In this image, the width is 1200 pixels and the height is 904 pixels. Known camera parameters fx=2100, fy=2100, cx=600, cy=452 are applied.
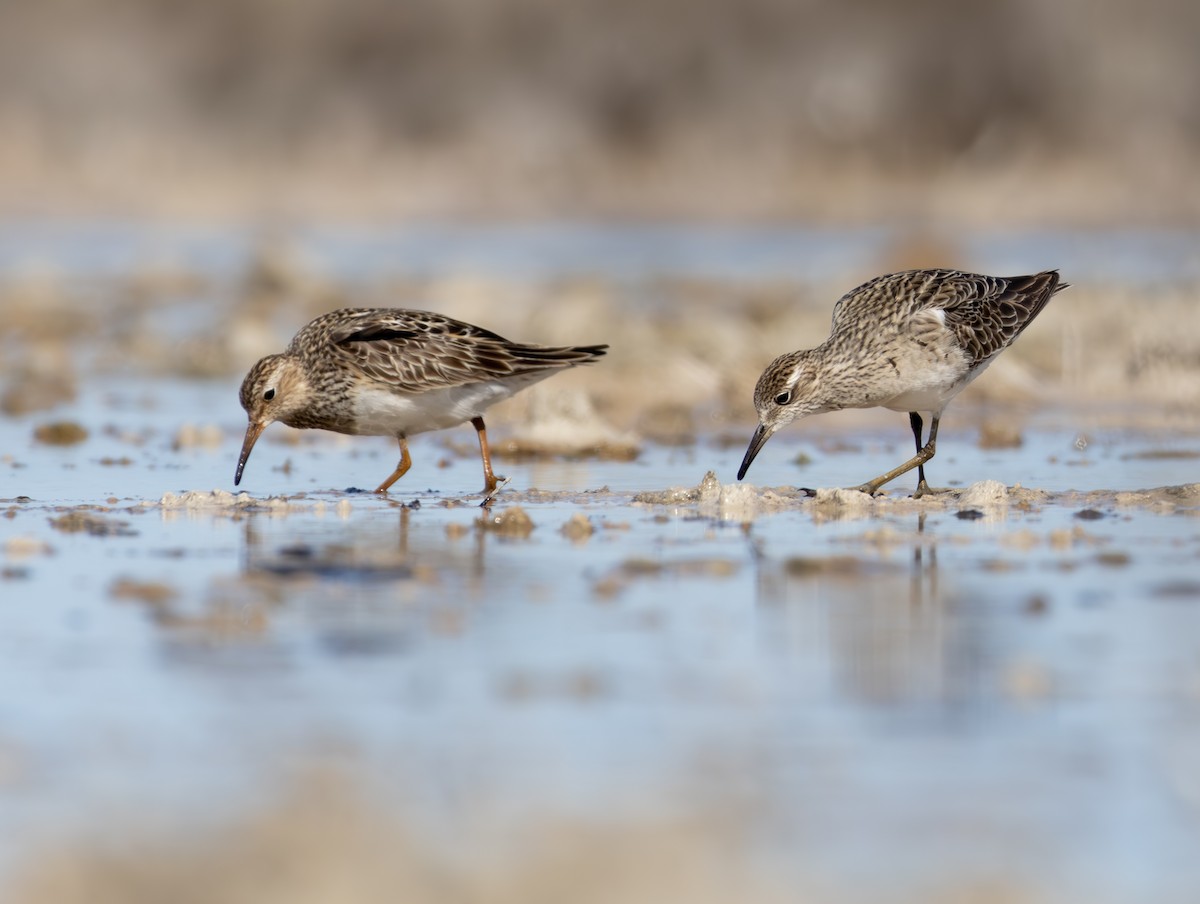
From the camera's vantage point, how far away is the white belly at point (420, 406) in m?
11.8

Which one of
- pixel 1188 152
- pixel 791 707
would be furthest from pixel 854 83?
pixel 791 707

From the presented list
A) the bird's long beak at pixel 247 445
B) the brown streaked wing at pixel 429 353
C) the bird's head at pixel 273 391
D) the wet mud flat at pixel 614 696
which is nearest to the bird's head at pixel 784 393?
the wet mud flat at pixel 614 696

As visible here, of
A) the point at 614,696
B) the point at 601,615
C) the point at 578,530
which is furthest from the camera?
the point at 578,530

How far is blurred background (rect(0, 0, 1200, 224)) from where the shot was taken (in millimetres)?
44031

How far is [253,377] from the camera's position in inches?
475

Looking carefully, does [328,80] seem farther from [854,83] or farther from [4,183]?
[854,83]

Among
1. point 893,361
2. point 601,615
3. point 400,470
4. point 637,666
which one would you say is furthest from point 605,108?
point 637,666

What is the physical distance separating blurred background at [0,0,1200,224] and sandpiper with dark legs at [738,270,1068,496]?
99.2ft

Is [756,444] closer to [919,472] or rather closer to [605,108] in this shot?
[919,472]

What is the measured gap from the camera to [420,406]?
38.7ft

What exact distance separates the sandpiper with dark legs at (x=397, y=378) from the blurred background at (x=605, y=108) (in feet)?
101

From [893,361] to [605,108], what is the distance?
117ft

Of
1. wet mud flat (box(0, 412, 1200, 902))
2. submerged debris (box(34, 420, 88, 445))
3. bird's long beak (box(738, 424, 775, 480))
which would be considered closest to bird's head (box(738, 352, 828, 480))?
bird's long beak (box(738, 424, 775, 480))

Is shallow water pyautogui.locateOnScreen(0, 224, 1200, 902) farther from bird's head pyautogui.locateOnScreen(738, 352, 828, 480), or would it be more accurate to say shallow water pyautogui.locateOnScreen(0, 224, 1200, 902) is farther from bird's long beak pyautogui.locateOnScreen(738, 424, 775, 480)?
bird's head pyautogui.locateOnScreen(738, 352, 828, 480)
